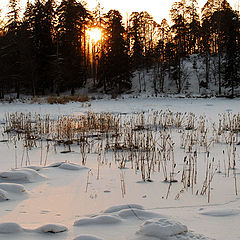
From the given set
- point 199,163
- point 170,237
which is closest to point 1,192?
point 170,237

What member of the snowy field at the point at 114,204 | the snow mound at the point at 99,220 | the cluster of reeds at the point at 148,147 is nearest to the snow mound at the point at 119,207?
the snowy field at the point at 114,204

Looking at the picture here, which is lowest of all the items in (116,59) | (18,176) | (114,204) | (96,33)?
(114,204)

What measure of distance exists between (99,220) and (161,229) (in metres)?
0.57

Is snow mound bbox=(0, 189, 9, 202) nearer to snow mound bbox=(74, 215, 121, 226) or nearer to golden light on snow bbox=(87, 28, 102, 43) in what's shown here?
snow mound bbox=(74, 215, 121, 226)

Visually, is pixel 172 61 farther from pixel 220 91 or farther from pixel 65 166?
pixel 65 166

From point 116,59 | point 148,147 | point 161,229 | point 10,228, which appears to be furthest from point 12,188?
point 116,59

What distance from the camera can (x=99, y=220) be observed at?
2357 millimetres

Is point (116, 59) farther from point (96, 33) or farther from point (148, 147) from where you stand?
point (148, 147)

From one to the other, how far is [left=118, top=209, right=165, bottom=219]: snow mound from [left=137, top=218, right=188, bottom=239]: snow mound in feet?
1.24

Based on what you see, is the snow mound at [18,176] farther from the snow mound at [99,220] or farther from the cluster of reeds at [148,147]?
the snow mound at [99,220]

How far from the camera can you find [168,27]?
152ft

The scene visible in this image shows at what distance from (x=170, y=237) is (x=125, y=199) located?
3.71 ft

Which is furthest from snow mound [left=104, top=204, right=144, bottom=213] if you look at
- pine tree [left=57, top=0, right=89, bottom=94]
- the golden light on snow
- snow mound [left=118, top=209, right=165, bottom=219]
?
the golden light on snow

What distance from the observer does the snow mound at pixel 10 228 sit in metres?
2.12
